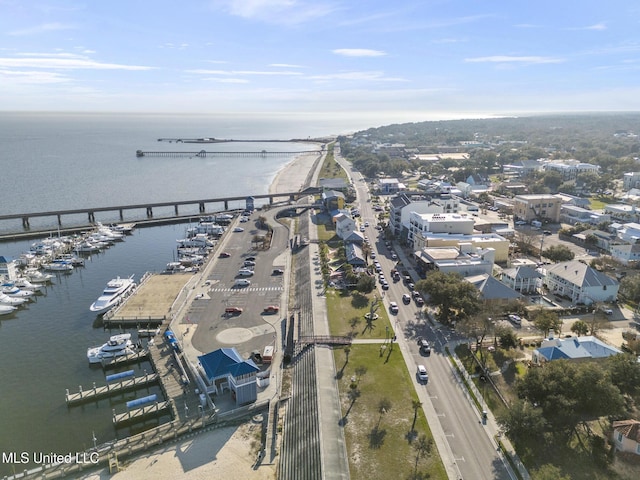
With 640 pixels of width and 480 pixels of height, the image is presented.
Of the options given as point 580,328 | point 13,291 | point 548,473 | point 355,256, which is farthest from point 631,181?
point 13,291

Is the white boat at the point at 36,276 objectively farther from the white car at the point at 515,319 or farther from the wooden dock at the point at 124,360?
the white car at the point at 515,319

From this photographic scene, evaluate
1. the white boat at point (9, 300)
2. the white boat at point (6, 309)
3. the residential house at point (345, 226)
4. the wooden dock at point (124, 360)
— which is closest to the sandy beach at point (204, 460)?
the wooden dock at point (124, 360)

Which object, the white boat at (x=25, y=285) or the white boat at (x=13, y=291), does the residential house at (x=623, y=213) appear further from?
the white boat at (x=13, y=291)

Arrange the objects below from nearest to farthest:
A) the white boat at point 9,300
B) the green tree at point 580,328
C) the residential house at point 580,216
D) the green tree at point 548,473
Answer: the green tree at point 548,473 < the green tree at point 580,328 < the white boat at point 9,300 < the residential house at point 580,216

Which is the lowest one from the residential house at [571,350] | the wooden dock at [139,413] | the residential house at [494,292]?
the wooden dock at [139,413]

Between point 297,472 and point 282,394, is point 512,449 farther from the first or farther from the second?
point 282,394

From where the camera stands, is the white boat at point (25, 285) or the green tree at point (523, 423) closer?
the green tree at point (523, 423)

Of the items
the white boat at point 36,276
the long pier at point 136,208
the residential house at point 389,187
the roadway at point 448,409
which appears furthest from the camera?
the residential house at point 389,187

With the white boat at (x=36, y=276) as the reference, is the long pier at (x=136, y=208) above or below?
above
